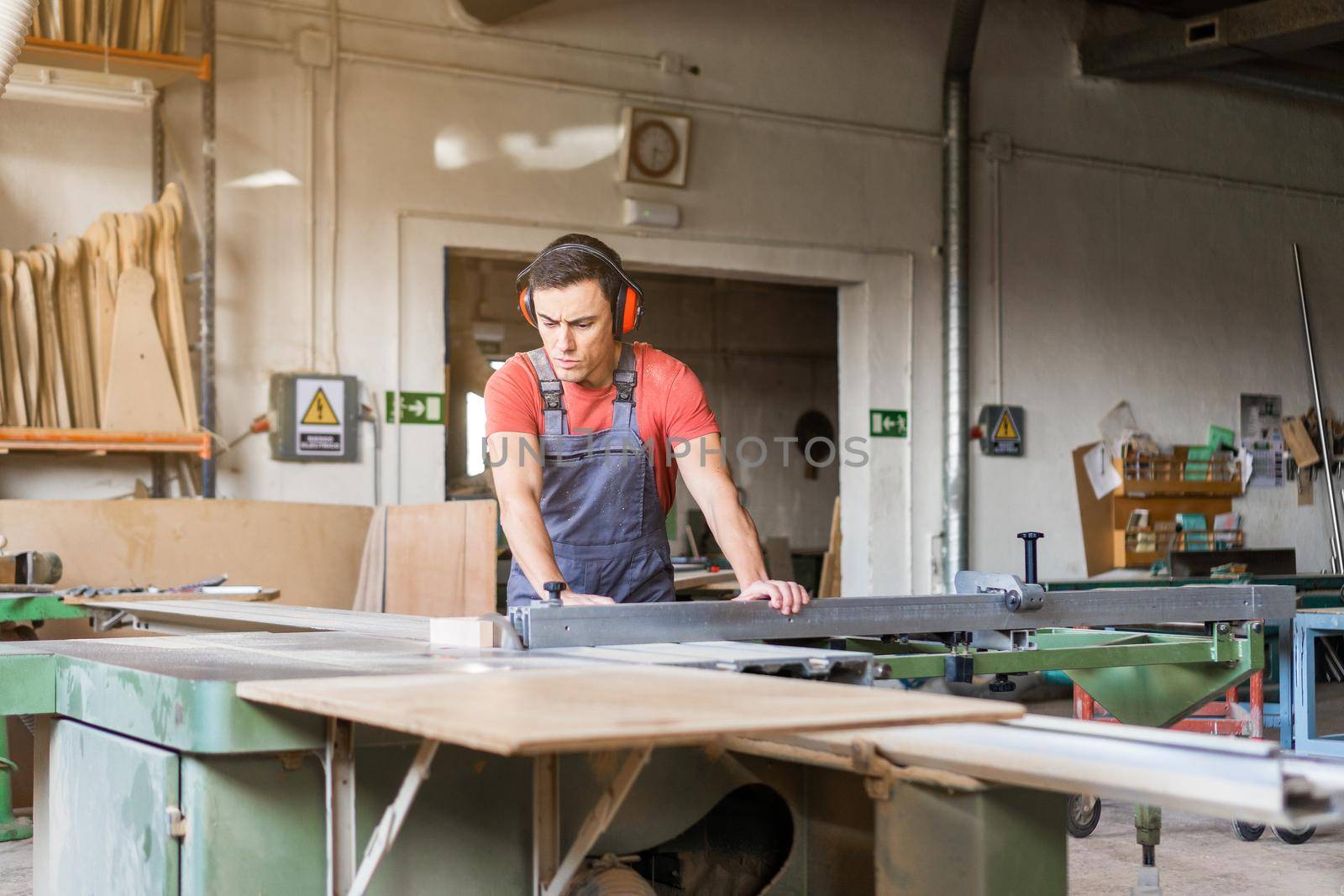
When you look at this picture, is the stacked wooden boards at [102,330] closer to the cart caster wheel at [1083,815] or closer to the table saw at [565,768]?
the table saw at [565,768]

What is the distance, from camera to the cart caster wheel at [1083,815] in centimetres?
355

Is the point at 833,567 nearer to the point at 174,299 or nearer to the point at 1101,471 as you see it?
the point at 1101,471

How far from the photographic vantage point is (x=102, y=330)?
4.57 m

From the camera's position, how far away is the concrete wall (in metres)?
5.21

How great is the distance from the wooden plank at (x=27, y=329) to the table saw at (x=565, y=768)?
2912mm

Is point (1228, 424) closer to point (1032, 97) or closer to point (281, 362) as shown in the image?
point (1032, 97)

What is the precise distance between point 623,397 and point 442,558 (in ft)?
7.36

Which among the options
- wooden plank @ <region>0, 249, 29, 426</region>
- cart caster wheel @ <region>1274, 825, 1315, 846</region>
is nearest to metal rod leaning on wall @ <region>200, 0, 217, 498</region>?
wooden plank @ <region>0, 249, 29, 426</region>

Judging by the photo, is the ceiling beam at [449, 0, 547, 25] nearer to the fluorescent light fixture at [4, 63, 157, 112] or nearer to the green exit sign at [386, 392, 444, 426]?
the fluorescent light fixture at [4, 63, 157, 112]

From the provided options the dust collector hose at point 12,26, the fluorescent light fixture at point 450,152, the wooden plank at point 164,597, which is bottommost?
the wooden plank at point 164,597

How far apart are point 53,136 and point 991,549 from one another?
4.68 meters

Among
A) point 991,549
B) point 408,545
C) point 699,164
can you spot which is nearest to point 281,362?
point 408,545

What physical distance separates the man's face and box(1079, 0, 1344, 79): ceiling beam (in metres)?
5.18

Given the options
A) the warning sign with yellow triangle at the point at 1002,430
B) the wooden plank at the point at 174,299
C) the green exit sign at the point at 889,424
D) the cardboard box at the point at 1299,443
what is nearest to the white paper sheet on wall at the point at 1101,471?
the warning sign with yellow triangle at the point at 1002,430
